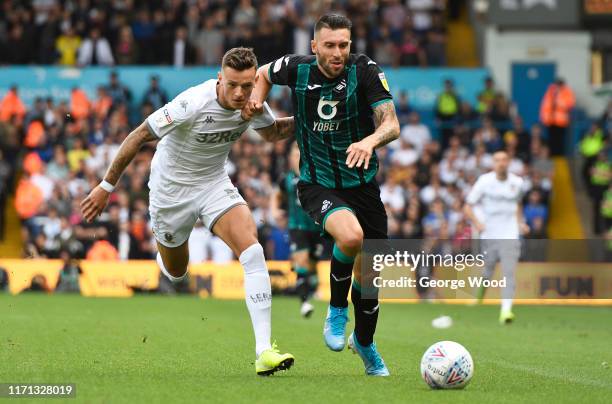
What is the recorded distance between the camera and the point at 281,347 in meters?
12.4

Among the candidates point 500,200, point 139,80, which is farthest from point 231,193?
point 139,80

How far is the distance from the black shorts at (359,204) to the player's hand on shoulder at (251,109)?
0.73m

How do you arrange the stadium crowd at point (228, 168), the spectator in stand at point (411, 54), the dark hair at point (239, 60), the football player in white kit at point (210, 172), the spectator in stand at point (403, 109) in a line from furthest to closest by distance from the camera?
the spectator in stand at point (411, 54) → the spectator in stand at point (403, 109) → the stadium crowd at point (228, 168) → the football player in white kit at point (210, 172) → the dark hair at point (239, 60)

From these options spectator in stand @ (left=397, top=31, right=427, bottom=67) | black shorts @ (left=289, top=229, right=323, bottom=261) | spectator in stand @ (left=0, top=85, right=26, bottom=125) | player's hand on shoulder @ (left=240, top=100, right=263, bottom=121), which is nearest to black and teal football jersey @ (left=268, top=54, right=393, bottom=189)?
player's hand on shoulder @ (left=240, top=100, right=263, bottom=121)

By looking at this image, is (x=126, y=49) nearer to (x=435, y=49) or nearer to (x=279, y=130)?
(x=435, y=49)

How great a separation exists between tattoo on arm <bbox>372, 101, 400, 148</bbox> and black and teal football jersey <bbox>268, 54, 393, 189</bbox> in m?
0.16

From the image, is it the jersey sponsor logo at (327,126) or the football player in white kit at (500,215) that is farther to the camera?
the football player in white kit at (500,215)

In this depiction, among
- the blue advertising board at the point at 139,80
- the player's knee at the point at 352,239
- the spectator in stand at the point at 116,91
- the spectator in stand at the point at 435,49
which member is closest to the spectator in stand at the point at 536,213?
the blue advertising board at the point at 139,80

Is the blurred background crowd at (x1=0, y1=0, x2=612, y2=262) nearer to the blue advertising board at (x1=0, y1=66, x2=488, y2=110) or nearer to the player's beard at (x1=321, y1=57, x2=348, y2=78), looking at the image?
the blue advertising board at (x1=0, y1=66, x2=488, y2=110)

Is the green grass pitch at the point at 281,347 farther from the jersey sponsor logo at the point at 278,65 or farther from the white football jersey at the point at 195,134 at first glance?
the jersey sponsor logo at the point at 278,65

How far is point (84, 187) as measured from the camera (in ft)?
80.8

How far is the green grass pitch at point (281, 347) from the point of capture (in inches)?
333

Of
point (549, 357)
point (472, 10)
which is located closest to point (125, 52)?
point (472, 10)

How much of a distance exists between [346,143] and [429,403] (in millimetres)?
2473
